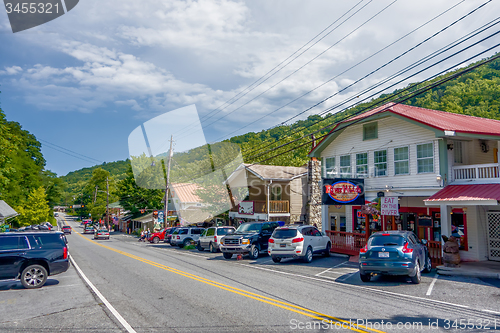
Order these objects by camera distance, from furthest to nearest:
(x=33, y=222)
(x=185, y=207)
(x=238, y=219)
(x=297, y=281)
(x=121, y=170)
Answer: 1. (x=121, y=170)
2. (x=33, y=222)
3. (x=185, y=207)
4. (x=238, y=219)
5. (x=297, y=281)

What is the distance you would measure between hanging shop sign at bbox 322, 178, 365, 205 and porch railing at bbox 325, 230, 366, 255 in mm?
1912

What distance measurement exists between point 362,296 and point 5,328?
8.68m

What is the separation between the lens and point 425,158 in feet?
63.1

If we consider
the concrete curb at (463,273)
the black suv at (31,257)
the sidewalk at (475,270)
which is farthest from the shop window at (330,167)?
the black suv at (31,257)

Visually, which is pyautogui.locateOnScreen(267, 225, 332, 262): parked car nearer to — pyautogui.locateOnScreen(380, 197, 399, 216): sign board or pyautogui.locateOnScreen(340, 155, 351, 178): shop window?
pyautogui.locateOnScreen(380, 197, 399, 216): sign board

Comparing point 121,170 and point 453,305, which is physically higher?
point 121,170

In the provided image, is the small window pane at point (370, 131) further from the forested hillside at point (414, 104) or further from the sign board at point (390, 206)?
the forested hillside at point (414, 104)

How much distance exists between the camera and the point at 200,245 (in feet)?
90.9

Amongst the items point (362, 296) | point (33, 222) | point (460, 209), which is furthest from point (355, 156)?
point (33, 222)

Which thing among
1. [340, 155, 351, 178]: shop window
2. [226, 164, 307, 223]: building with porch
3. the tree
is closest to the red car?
[226, 164, 307, 223]: building with porch

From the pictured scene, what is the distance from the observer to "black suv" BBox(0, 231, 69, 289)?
39.8 feet

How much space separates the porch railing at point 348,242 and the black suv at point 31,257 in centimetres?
1456

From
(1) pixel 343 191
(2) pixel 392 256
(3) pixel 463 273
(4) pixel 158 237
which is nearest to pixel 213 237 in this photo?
(1) pixel 343 191

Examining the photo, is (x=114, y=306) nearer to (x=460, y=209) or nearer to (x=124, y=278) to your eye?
(x=124, y=278)
